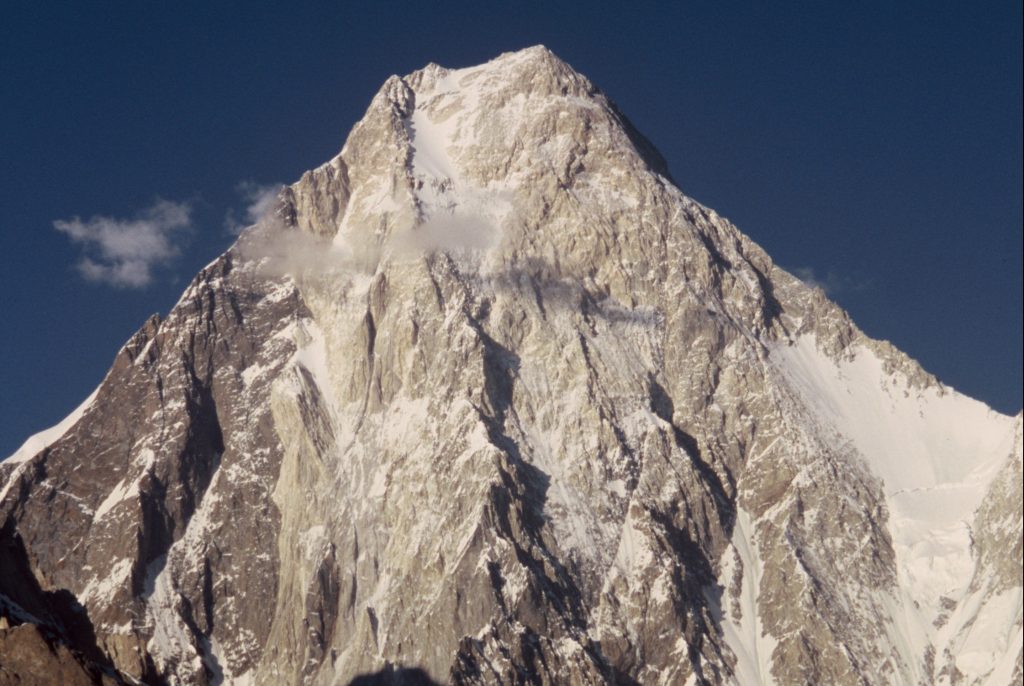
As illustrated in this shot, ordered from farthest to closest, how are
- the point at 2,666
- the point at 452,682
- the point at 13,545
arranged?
the point at 452,682, the point at 13,545, the point at 2,666

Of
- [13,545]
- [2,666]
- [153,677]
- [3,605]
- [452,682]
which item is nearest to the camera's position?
[2,666]

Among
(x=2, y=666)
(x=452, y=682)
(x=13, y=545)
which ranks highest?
(x=452, y=682)

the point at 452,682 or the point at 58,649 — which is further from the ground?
the point at 452,682

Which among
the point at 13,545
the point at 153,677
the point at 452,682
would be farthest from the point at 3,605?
the point at 452,682

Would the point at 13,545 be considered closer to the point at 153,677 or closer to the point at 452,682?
the point at 153,677

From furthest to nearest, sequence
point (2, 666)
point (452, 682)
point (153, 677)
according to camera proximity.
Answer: point (452, 682), point (153, 677), point (2, 666)

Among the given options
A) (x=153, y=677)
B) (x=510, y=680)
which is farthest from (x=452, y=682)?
(x=153, y=677)

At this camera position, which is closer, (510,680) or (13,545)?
(13,545)

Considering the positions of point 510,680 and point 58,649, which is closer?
point 58,649

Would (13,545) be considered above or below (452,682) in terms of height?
below

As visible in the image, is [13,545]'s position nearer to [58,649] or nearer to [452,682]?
[58,649]
